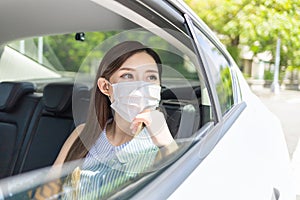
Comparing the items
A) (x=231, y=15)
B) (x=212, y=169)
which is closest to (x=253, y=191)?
(x=212, y=169)

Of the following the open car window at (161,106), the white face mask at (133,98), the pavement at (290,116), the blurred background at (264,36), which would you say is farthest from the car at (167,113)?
the blurred background at (264,36)

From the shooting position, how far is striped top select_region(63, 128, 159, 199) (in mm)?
1199

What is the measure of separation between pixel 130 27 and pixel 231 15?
9.60 metres

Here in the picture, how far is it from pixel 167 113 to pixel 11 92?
1.49 metres

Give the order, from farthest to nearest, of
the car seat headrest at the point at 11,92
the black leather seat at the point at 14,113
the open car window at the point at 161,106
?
the car seat headrest at the point at 11,92 < the black leather seat at the point at 14,113 < the open car window at the point at 161,106

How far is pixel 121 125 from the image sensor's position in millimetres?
1519

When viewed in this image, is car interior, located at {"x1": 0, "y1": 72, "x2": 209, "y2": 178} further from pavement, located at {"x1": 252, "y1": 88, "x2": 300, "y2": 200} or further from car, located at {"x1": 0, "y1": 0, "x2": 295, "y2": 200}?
pavement, located at {"x1": 252, "y1": 88, "x2": 300, "y2": 200}

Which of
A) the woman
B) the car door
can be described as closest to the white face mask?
the woman

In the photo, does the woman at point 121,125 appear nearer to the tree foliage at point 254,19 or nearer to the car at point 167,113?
the car at point 167,113

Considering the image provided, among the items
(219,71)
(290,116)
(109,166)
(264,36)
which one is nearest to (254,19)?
(264,36)

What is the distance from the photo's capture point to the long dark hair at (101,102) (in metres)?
1.55

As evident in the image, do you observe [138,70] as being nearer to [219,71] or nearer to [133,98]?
[133,98]

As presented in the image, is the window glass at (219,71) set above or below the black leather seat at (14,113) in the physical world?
above

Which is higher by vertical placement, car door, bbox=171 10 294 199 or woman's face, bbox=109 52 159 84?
woman's face, bbox=109 52 159 84
